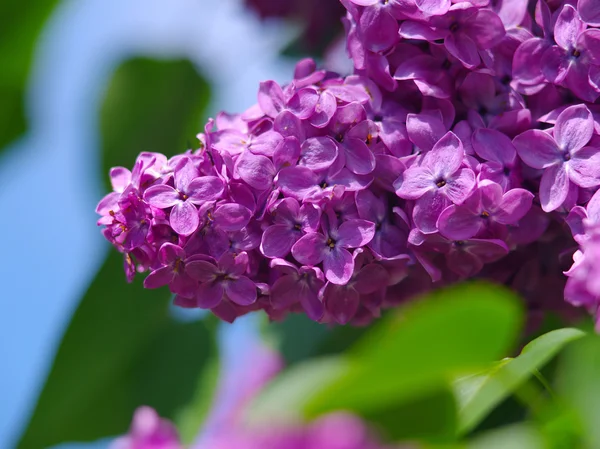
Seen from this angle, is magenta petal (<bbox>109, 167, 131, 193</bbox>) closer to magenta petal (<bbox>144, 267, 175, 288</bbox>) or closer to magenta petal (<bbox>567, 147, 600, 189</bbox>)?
magenta petal (<bbox>144, 267, 175, 288</bbox>)

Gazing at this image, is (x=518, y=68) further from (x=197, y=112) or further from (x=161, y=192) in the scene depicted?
(x=197, y=112)

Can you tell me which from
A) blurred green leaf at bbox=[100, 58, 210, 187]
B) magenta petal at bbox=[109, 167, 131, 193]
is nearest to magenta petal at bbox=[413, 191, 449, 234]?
magenta petal at bbox=[109, 167, 131, 193]

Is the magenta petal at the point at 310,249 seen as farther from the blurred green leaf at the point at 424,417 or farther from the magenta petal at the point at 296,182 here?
the blurred green leaf at the point at 424,417

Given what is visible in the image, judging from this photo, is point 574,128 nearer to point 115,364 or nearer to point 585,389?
point 585,389

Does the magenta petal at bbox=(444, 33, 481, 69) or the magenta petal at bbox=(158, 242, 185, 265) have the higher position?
the magenta petal at bbox=(444, 33, 481, 69)

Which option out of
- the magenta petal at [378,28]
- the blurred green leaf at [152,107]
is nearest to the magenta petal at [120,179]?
the magenta petal at [378,28]

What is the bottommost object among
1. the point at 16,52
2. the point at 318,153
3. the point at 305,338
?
the point at 305,338

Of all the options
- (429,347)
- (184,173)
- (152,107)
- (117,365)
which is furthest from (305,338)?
(429,347)
